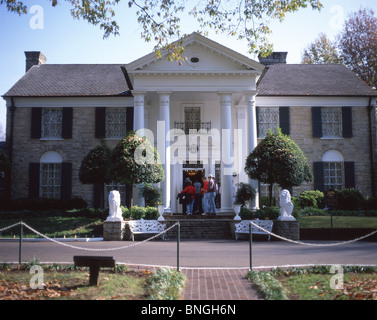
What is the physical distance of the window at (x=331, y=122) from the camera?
2281cm

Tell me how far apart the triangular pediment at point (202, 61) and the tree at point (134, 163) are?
169 inches

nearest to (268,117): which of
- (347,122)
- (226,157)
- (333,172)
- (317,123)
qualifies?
(317,123)

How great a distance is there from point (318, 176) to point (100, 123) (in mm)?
12775

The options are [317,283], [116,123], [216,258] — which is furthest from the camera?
[116,123]

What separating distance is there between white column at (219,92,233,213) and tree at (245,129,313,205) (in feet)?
5.86

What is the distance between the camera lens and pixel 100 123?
22453 millimetres

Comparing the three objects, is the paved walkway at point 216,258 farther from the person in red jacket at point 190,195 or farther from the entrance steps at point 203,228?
the person in red jacket at point 190,195

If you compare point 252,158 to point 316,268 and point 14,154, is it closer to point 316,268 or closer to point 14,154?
point 316,268

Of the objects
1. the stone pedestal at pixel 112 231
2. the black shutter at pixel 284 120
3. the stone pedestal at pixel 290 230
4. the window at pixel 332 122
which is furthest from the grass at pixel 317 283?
the window at pixel 332 122

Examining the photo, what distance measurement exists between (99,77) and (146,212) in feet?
40.4

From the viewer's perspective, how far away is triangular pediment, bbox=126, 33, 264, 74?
18969mm

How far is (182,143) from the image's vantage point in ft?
70.6

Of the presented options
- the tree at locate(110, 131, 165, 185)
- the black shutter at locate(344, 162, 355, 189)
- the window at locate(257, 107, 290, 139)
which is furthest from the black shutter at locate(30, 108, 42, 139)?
the black shutter at locate(344, 162, 355, 189)

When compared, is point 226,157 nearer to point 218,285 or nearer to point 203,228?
point 203,228
